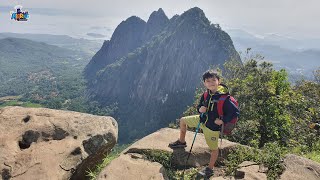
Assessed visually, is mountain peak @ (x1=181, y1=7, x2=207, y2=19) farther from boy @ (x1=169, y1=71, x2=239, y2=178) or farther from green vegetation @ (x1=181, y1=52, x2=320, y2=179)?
boy @ (x1=169, y1=71, x2=239, y2=178)

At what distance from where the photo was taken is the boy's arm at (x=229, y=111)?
6.73m

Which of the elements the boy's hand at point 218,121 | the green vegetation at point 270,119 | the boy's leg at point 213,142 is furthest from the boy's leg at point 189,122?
the green vegetation at point 270,119

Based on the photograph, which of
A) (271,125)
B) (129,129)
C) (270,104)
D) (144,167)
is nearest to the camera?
(144,167)

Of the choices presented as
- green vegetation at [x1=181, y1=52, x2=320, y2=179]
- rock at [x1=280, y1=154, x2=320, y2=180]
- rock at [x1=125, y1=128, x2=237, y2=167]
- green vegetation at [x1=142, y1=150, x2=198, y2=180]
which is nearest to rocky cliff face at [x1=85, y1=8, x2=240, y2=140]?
green vegetation at [x1=181, y1=52, x2=320, y2=179]

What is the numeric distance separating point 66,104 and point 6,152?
186 m

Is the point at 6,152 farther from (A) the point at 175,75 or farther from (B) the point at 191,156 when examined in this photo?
(A) the point at 175,75

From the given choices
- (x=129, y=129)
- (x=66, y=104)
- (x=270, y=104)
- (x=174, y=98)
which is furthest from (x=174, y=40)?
(x=270, y=104)

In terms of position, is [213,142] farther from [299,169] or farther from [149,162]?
[299,169]

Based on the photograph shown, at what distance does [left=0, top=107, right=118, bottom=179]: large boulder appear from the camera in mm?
7004

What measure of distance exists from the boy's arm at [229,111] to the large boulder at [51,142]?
Answer: 337cm

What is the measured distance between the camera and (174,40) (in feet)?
555

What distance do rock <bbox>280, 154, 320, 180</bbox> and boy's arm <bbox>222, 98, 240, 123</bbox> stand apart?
67.3 inches

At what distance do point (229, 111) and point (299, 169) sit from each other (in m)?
2.07

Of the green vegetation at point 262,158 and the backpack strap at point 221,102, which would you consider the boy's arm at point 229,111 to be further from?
the green vegetation at point 262,158
